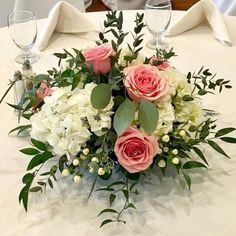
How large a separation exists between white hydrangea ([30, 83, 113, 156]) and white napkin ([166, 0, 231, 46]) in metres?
0.71

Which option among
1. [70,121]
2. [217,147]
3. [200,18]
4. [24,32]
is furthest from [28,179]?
[200,18]

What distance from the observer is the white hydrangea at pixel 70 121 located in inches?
28.9

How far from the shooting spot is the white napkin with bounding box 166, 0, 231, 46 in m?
1.38

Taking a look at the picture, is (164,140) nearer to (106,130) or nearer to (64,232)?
(106,130)

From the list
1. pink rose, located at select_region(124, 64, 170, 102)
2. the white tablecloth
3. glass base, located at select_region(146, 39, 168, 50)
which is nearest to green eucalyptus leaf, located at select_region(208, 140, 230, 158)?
the white tablecloth

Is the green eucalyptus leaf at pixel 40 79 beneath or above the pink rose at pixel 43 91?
above

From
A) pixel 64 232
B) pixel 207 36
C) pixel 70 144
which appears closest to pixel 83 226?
pixel 64 232

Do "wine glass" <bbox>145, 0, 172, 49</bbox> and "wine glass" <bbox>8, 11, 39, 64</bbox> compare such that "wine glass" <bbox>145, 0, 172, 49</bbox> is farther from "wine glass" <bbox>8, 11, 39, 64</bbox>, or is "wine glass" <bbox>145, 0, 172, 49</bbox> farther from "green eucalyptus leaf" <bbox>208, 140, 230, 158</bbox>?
"green eucalyptus leaf" <bbox>208, 140, 230, 158</bbox>

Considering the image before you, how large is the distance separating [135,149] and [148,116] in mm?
65

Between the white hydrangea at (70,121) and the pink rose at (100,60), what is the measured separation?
4 cm

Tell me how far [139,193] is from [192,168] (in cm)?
12

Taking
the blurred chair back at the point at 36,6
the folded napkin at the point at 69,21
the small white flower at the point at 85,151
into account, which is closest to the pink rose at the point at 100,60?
the small white flower at the point at 85,151

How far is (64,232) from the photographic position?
0.74 m

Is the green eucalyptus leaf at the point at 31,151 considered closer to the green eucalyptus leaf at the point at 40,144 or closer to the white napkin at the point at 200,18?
the green eucalyptus leaf at the point at 40,144
